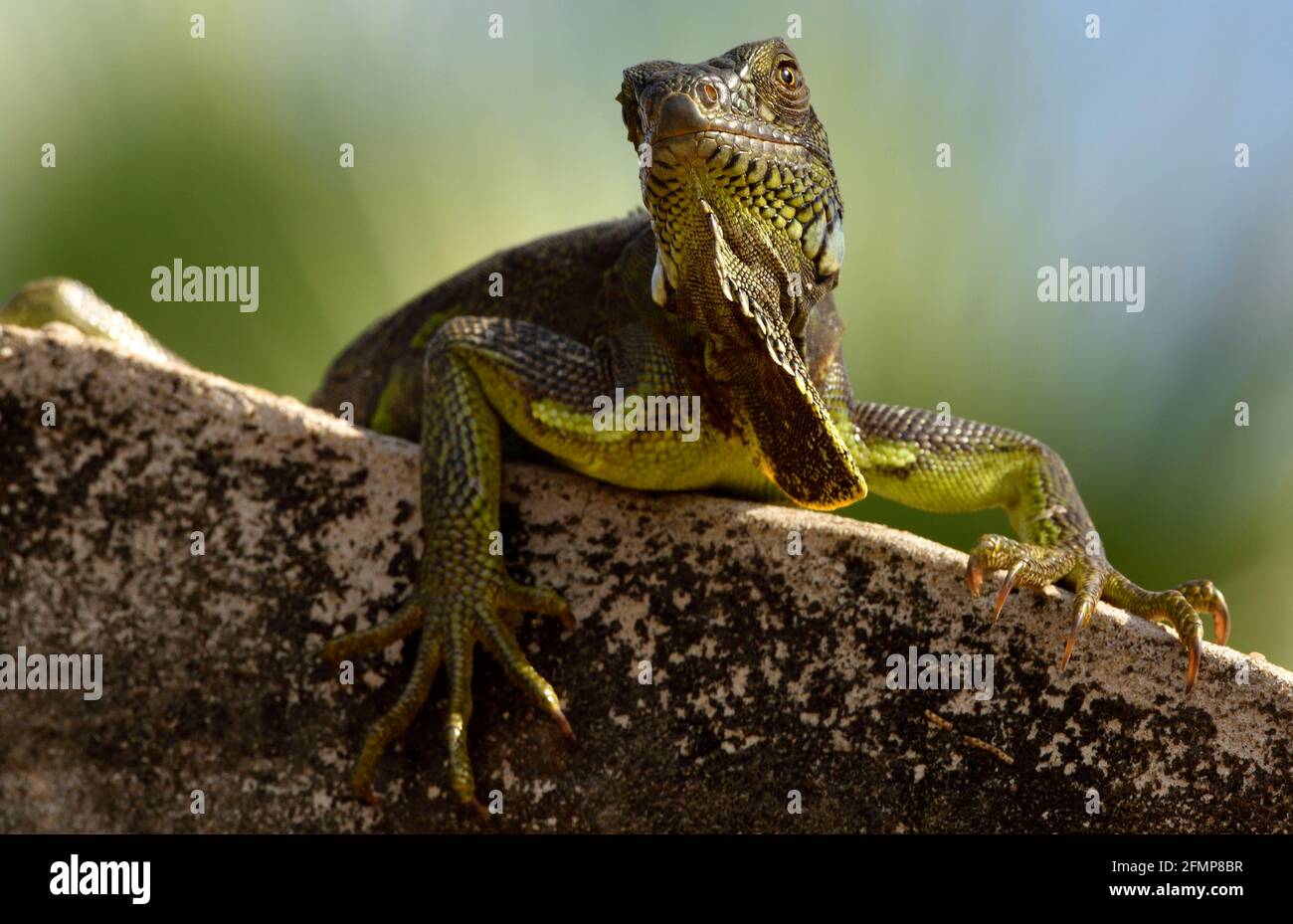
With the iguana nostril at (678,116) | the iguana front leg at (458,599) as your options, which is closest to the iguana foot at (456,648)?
the iguana front leg at (458,599)

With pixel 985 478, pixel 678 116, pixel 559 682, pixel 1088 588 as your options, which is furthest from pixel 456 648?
pixel 985 478

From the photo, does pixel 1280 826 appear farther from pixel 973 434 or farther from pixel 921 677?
pixel 973 434

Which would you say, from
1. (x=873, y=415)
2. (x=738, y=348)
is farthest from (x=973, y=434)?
(x=738, y=348)

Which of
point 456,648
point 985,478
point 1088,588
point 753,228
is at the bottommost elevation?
point 456,648

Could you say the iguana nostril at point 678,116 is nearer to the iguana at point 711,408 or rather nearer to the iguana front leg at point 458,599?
the iguana at point 711,408

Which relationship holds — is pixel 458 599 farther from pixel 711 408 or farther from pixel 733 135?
pixel 733 135

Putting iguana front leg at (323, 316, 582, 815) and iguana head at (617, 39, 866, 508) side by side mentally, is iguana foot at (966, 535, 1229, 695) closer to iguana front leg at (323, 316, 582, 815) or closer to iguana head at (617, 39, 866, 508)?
iguana head at (617, 39, 866, 508)

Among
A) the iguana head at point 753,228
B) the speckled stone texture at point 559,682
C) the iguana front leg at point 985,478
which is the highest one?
the iguana head at point 753,228

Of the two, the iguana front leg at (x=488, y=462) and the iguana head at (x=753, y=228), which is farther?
the iguana front leg at (x=488, y=462)

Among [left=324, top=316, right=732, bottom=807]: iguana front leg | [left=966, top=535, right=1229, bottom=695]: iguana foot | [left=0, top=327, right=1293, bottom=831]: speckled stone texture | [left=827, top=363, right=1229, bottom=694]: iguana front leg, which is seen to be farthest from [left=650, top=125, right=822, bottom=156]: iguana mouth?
[left=966, top=535, right=1229, bottom=695]: iguana foot
